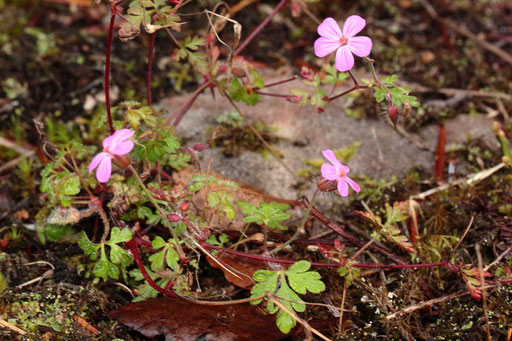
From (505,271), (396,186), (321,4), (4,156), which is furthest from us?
(321,4)

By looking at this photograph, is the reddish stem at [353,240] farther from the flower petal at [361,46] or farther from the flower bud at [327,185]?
the flower petal at [361,46]

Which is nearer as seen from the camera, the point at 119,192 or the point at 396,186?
the point at 119,192

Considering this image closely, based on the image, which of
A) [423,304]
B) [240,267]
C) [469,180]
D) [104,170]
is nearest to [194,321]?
[240,267]

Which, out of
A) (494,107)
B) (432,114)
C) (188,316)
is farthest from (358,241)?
(494,107)

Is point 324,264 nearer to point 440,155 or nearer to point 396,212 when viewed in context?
point 396,212

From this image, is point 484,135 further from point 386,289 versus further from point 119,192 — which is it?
point 119,192

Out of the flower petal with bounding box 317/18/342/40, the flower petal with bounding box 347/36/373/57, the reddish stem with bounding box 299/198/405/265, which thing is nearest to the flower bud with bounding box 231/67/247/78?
the flower petal with bounding box 317/18/342/40
